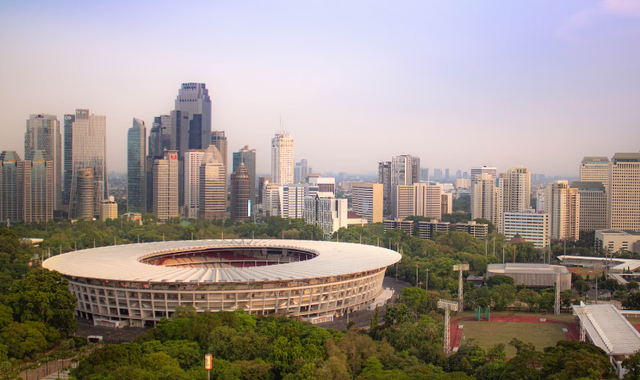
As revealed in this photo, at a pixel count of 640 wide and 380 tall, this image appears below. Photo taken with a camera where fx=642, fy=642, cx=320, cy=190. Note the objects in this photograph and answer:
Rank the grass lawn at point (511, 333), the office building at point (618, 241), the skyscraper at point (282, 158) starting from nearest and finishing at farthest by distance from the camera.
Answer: the grass lawn at point (511, 333) < the office building at point (618, 241) < the skyscraper at point (282, 158)

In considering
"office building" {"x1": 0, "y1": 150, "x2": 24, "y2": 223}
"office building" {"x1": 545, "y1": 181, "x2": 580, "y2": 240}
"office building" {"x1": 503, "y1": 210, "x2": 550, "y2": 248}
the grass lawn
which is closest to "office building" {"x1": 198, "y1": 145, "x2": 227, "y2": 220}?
"office building" {"x1": 0, "y1": 150, "x2": 24, "y2": 223}

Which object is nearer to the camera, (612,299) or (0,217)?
(612,299)

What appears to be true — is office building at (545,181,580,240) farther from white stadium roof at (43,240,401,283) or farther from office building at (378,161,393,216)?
white stadium roof at (43,240,401,283)

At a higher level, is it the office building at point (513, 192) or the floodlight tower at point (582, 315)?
the office building at point (513, 192)

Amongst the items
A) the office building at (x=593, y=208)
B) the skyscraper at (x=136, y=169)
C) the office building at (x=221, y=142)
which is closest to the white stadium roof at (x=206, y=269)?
the office building at (x=593, y=208)

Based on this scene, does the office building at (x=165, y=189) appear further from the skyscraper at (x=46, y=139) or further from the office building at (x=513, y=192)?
the office building at (x=513, y=192)

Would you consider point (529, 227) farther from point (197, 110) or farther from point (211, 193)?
point (197, 110)

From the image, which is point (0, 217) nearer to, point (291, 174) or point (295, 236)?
point (295, 236)

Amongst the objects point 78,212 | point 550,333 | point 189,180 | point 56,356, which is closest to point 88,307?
point 56,356
